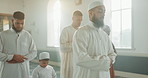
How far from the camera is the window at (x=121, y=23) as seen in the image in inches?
241

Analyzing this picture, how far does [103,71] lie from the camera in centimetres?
227

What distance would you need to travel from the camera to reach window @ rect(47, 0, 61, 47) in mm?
9555

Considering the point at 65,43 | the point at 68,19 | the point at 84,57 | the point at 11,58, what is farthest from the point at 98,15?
the point at 68,19

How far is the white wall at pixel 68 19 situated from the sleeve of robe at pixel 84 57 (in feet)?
11.9

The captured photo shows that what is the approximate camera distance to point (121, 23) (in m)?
6.38

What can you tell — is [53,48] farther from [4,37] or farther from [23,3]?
[4,37]

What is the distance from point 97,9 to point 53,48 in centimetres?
731

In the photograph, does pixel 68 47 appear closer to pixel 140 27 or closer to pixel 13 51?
pixel 13 51

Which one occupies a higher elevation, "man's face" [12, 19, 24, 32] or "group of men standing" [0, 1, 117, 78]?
"man's face" [12, 19, 24, 32]

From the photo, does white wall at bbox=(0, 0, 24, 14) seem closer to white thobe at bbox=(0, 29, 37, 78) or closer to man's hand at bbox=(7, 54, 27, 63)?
white thobe at bbox=(0, 29, 37, 78)

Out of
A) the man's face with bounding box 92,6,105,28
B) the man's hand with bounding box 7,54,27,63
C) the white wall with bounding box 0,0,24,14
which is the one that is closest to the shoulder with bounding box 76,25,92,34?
the man's face with bounding box 92,6,105,28

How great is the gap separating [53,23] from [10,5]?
10.6 feet

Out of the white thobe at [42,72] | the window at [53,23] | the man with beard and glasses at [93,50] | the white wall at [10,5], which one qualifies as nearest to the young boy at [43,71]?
the white thobe at [42,72]

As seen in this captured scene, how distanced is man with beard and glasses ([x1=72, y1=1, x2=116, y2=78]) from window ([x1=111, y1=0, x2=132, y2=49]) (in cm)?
391
